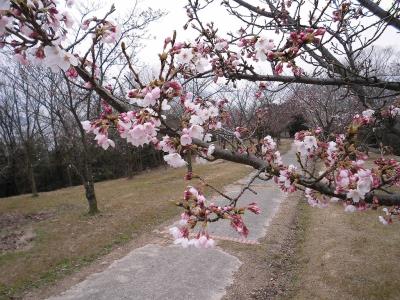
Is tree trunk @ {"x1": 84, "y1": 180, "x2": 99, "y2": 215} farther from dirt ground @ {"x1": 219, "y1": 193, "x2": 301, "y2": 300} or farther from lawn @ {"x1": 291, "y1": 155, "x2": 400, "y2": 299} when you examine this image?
lawn @ {"x1": 291, "y1": 155, "x2": 400, "y2": 299}

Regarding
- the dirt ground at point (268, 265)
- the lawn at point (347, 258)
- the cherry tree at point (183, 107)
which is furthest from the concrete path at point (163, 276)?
the cherry tree at point (183, 107)

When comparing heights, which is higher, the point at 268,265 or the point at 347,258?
the point at 268,265

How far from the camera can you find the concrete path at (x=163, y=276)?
261 inches

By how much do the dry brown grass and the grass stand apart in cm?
311

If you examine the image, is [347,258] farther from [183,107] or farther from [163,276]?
[183,107]

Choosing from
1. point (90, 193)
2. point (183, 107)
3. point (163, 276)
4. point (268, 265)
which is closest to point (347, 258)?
point (268, 265)

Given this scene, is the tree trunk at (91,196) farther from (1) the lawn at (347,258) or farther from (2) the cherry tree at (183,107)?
(2) the cherry tree at (183,107)

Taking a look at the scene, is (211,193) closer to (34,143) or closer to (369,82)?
(369,82)

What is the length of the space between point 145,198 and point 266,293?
9449mm

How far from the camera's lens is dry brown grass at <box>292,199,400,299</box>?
6.67m

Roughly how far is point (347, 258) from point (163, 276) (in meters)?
3.78

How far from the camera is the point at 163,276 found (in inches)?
289

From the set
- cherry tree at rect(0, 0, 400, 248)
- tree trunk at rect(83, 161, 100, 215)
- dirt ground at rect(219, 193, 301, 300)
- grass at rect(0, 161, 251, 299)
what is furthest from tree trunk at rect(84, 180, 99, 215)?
cherry tree at rect(0, 0, 400, 248)

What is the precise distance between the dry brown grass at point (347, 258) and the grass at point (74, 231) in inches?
123
